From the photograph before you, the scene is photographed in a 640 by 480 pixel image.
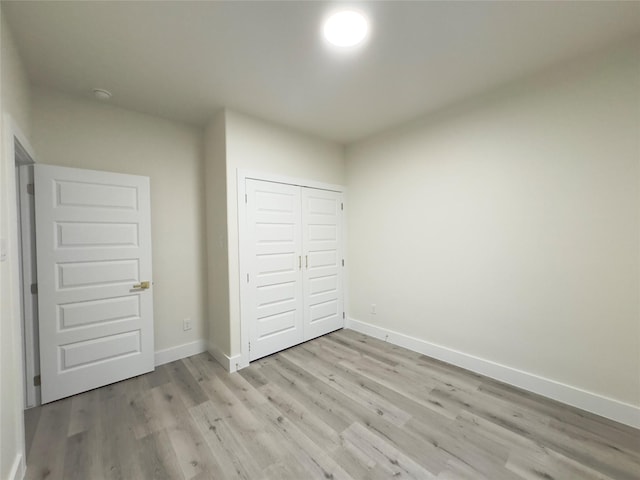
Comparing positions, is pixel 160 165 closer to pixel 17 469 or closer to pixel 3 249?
pixel 3 249

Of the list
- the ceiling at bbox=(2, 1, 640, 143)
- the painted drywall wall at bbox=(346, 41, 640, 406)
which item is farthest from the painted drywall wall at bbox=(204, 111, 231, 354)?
the painted drywall wall at bbox=(346, 41, 640, 406)

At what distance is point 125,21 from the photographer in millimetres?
1629

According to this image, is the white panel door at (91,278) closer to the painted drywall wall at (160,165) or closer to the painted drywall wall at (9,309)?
the painted drywall wall at (160,165)

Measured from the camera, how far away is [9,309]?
1.48 meters

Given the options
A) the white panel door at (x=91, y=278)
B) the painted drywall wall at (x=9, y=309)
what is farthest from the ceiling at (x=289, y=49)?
the white panel door at (x=91, y=278)

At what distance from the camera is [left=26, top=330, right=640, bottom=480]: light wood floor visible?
5.10 feet

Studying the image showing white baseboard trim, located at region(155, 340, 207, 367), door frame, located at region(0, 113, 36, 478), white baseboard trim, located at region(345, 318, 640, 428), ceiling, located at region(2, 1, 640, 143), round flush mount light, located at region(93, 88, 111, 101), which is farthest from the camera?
white baseboard trim, located at region(155, 340, 207, 367)

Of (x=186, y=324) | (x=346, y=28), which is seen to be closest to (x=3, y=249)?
(x=186, y=324)

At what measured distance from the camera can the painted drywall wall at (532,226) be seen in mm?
1893

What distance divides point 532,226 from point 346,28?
216 centimetres

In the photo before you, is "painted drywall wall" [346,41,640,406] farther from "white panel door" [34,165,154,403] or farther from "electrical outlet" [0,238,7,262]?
"electrical outlet" [0,238,7,262]

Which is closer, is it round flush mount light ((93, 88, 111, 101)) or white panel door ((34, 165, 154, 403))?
white panel door ((34, 165, 154, 403))

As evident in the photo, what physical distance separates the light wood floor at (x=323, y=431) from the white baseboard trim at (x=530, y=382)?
0.07 meters

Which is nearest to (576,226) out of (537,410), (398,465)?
(537,410)
